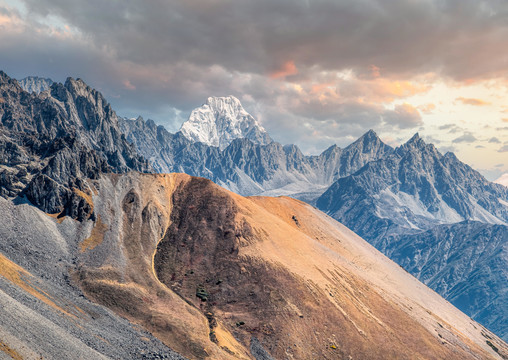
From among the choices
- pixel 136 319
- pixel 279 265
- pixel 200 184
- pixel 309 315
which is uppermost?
pixel 200 184

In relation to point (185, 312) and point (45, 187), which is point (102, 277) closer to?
point (185, 312)

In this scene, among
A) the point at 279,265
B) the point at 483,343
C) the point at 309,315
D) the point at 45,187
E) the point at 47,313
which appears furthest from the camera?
the point at 483,343

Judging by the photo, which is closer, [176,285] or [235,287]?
[176,285]

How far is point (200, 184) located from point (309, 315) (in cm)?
9156

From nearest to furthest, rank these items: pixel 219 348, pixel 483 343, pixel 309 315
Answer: pixel 219 348 → pixel 309 315 → pixel 483 343

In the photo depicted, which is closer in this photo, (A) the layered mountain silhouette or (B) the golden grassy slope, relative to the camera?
(A) the layered mountain silhouette

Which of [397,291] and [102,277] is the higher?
[397,291]

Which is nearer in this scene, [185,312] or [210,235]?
[185,312]

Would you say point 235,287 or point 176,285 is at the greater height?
point 235,287

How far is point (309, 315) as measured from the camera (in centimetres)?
11781

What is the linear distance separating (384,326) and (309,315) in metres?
31.1

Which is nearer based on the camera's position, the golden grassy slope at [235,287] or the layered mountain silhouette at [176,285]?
the layered mountain silhouette at [176,285]

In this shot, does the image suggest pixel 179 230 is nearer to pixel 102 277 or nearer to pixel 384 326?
pixel 102 277

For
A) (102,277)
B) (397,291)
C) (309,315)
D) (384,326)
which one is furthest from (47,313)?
(397,291)
